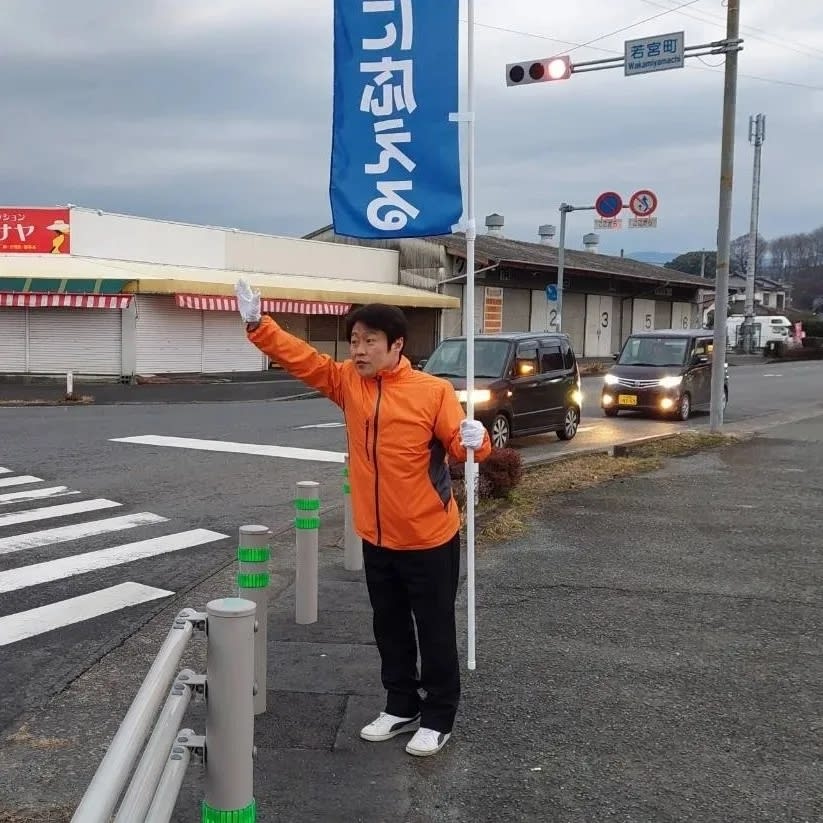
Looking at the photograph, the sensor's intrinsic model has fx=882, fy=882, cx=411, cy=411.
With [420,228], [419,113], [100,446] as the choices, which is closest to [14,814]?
[420,228]

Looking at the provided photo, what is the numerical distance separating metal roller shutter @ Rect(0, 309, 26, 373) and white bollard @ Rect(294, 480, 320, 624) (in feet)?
72.4

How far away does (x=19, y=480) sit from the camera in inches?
412

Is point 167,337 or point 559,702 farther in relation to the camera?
point 167,337

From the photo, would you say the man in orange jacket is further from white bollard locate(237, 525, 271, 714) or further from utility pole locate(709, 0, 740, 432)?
utility pole locate(709, 0, 740, 432)

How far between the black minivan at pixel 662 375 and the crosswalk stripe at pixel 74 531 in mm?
11871

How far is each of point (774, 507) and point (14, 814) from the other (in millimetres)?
7728

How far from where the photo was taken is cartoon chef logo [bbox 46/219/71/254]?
82.0 ft

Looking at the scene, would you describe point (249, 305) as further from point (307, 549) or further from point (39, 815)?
point (39, 815)

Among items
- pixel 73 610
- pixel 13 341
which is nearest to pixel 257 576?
pixel 73 610

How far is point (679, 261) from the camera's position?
11025 centimetres

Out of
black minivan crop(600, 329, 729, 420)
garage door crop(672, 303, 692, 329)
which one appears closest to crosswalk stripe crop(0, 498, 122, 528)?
black minivan crop(600, 329, 729, 420)

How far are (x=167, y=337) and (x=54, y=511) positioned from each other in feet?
58.8

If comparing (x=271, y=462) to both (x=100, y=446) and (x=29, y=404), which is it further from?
(x=29, y=404)

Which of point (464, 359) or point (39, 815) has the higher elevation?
point (464, 359)
